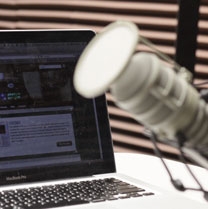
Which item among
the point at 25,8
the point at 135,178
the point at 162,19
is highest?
the point at 25,8

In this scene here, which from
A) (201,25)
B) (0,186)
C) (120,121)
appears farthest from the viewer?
(120,121)

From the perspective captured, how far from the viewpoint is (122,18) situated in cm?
268

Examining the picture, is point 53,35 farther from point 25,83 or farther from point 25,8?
point 25,8

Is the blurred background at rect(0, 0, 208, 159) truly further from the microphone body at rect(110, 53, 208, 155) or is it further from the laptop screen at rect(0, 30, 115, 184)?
the microphone body at rect(110, 53, 208, 155)

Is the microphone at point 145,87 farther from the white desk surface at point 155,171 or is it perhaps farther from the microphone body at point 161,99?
the white desk surface at point 155,171

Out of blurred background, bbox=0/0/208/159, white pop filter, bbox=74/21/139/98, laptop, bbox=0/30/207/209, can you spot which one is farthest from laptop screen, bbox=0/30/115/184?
blurred background, bbox=0/0/208/159

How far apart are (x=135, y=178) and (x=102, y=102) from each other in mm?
182

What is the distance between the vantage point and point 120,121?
110 inches

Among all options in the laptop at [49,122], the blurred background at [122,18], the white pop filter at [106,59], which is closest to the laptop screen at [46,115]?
the laptop at [49,122]

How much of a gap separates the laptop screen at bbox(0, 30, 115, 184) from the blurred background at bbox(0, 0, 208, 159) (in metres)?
1.10

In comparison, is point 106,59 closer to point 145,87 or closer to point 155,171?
point 145,87

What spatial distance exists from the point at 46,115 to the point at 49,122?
16 mm

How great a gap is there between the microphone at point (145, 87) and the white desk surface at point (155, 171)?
1.67ft

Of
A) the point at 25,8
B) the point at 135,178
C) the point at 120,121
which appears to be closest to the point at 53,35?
the point at 135,178
